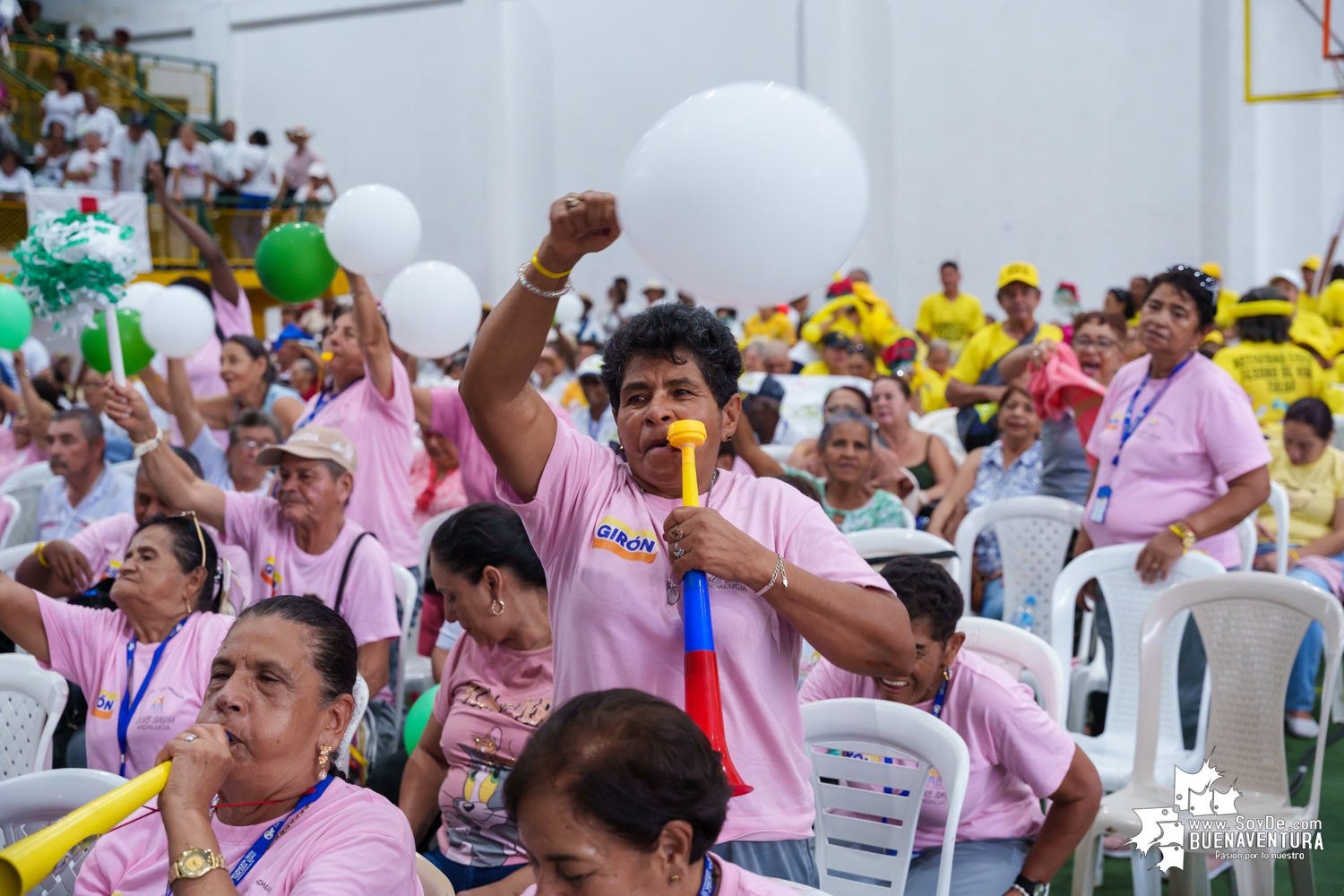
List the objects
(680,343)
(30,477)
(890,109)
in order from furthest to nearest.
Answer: (890,109) → (30,477) → (680,343)

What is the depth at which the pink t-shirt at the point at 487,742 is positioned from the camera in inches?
82.0

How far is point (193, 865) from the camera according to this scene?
4.45 ft

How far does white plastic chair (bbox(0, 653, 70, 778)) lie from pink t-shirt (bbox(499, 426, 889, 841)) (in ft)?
4.67

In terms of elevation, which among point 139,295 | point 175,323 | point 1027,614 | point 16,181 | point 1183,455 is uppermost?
point 16,181

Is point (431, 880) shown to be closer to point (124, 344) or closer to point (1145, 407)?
point (1145, 407)

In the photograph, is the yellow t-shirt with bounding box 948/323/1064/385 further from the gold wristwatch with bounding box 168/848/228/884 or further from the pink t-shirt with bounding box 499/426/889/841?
the gold wristwatch with bounding box 168/848/228/884

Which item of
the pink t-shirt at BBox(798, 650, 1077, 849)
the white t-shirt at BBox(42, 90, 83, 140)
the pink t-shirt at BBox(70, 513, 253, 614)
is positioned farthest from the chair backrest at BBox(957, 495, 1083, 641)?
the white t-shirt at BBox(42, 90, 83, 140)

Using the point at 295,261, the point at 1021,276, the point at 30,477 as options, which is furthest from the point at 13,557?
the point at 1021,276

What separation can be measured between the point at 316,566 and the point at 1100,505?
7.23 ft

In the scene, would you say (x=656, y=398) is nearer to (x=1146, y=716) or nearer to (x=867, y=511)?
(x=1146, y=716)

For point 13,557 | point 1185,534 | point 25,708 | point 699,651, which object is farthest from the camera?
point 13,557

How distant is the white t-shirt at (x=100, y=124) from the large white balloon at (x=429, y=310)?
9865 millimetres

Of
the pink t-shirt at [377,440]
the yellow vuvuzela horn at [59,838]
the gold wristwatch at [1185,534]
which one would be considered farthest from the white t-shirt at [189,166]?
the yellow vuvuzela horn at [59,838]

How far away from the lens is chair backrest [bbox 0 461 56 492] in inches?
197
